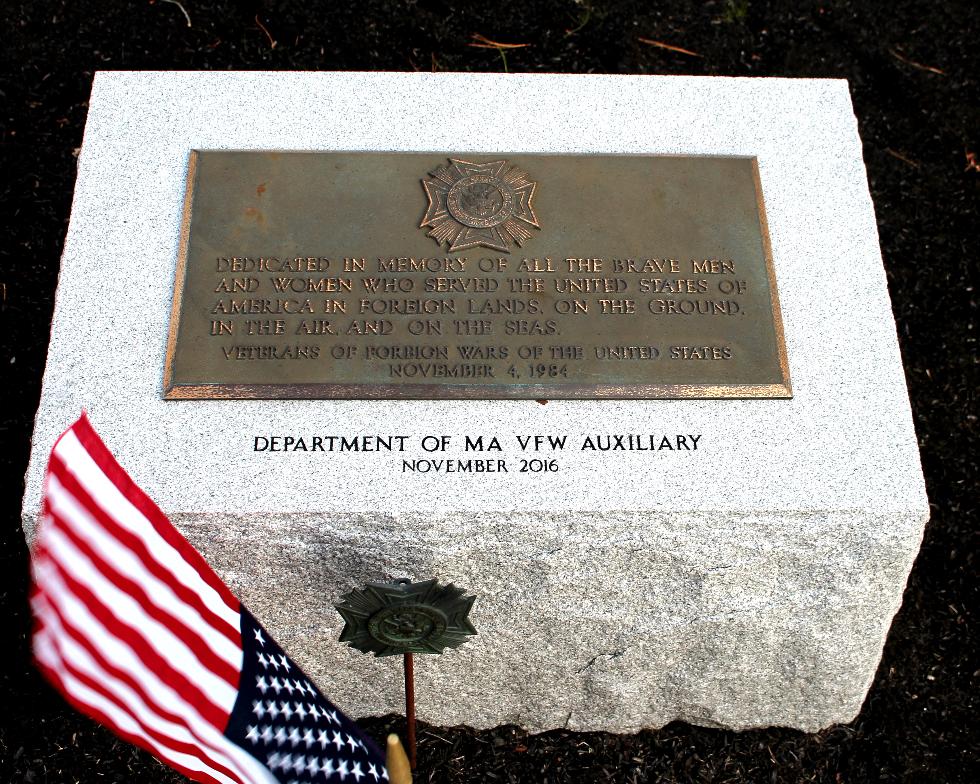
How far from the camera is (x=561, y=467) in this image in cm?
308

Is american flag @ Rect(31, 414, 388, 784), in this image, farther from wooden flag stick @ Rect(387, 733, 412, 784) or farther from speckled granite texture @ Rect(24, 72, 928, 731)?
speckled granite texture @ Rect(24, 72, 928, 731)

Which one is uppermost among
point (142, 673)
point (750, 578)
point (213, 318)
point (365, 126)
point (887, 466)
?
point (365, 126)

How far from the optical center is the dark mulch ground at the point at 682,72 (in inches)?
147

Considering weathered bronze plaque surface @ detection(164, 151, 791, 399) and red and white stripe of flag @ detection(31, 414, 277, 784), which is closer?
red and white stripe of flag @ detection(31, 414, 277, 784)

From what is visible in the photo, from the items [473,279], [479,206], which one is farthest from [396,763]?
[479,206]

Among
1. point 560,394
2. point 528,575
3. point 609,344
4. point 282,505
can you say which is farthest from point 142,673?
point 609,344

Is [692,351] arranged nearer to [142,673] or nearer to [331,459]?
[331,459]

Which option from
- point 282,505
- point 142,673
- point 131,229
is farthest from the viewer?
point 131,229

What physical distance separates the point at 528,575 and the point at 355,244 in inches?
48.8

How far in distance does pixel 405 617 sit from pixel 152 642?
82 cm

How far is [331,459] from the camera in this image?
10.1 feet

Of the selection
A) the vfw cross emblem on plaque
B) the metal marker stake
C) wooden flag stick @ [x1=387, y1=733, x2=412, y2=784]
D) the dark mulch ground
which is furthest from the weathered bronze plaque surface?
the dark mulch ground

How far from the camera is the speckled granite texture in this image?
3.04m

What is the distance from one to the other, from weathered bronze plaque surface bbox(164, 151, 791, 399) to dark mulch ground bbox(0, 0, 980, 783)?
1.44 m
